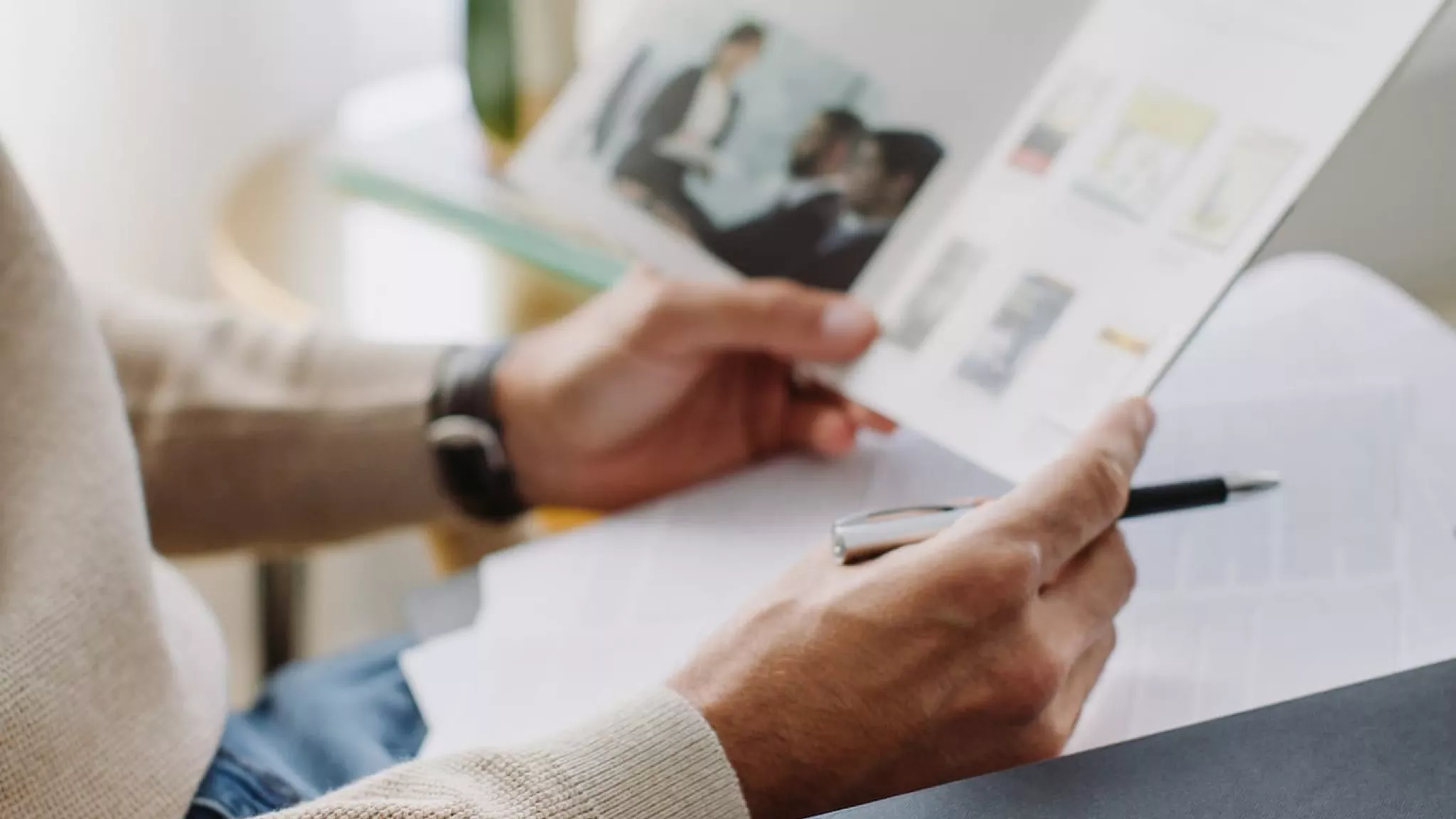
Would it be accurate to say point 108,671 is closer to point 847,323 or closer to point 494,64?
point 847,323

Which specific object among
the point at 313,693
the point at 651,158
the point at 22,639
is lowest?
the point at 313,693

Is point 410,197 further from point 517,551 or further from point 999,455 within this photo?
point 999,455

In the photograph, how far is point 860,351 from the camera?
618 mm

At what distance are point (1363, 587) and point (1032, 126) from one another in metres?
0.24

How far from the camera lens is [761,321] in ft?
2.08

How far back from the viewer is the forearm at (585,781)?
0.40 meters

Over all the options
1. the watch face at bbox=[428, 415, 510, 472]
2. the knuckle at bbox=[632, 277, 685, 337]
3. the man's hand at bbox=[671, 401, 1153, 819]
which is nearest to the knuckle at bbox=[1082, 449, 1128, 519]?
the man's hand at bbox=[671, 401, 1153, 819]

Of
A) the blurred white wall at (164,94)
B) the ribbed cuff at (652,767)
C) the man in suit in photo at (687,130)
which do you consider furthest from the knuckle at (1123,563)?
the blurred white wall at (164,94)

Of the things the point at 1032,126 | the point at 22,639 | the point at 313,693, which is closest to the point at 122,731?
the point at 22,639

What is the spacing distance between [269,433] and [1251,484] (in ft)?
1.62

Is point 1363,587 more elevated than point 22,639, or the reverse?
point 1363,587

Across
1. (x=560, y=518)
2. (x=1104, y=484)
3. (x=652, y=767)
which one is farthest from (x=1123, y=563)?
(x=560, y=518)

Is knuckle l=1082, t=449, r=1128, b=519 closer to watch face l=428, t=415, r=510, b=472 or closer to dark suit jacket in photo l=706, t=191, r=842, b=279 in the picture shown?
dark suit jacket in photo l=706, t=191, r=842, b=279

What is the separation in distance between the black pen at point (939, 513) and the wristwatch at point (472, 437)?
289mm
